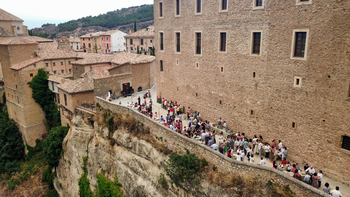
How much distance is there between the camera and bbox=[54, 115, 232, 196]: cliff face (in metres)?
18.6

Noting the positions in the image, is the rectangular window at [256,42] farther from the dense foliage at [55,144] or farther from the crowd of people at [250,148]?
the dense foliage at [55,144]

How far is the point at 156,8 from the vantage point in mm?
26203

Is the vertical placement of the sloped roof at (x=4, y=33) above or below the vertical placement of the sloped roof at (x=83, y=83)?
above

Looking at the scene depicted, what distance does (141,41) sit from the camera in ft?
194

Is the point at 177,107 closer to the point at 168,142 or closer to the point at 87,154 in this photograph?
the point at 168,142

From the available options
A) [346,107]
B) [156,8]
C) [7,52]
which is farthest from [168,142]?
[7,52]

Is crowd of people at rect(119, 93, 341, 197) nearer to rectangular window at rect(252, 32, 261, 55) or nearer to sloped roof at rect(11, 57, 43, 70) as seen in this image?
rectangular window at rect(252, 32, 261, 55)

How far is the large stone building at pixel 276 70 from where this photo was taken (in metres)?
13.5

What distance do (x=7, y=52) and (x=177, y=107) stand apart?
83.2 ft

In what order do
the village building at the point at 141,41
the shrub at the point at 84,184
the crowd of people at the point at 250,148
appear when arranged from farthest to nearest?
the village building at the point at 141,41
the shrub at the point at 84,184
the crowd of people at the point at 250,148

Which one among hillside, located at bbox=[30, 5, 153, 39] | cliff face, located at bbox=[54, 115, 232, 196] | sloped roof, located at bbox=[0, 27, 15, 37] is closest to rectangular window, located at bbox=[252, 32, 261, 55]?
cliff face, located at bbox=[54, 115, 232, 196]

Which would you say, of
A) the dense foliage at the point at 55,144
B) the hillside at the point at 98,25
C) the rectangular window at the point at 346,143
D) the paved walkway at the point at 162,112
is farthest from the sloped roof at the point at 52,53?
the hillside at the point at 98,25

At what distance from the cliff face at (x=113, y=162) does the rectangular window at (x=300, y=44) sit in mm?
8717

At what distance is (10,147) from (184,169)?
103 ft
